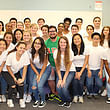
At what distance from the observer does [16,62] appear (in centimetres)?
266

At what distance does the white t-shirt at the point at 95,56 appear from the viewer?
289 cm

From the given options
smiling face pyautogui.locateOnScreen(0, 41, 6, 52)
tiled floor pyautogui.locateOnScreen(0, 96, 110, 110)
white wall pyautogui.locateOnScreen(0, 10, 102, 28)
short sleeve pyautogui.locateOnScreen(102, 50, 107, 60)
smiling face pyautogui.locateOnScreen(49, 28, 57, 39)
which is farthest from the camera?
white wall pyautogui.locateOnScreen(0, 10, 102, 28)

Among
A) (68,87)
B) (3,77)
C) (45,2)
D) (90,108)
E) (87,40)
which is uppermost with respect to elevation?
(45,2)

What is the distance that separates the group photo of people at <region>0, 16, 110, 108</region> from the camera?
105 inches

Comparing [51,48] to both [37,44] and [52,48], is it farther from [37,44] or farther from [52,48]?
[37,44]

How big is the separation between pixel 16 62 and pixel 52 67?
2.21 feet

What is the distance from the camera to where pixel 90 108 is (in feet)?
8.52

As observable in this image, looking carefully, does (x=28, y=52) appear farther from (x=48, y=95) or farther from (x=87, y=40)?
(x=87, y=40)

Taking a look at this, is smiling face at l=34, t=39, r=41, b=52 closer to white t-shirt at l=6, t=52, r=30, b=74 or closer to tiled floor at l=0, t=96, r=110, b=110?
white t-shirt at l=6, t=52, r=30, b=74

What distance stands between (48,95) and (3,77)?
890mm

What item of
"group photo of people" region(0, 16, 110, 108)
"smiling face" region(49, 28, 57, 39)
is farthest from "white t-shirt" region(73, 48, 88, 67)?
"smiling face" region(49, 28, 57, 39)

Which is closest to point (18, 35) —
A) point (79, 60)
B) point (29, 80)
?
point (29, 80)


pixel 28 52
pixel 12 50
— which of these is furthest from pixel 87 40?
pixel 12 50

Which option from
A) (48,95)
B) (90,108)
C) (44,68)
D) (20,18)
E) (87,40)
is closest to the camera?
(90,108)
